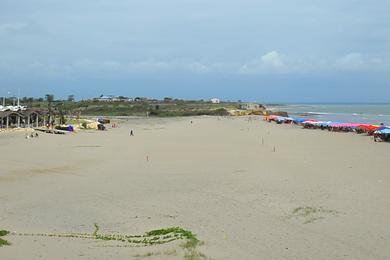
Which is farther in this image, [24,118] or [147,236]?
[24,118]

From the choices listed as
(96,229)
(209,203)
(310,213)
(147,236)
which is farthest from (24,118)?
(147,236)

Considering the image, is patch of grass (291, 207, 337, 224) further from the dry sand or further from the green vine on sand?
the green vine on sand

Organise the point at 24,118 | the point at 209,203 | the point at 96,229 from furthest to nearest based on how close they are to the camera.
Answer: the point at 24,118
the point at 209,203
the point at 96,229

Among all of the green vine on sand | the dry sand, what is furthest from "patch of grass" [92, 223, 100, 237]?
the dry sand

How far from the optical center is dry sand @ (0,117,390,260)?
9.65 metres

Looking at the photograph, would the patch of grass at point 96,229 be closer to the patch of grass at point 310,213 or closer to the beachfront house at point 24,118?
the patch of grass at point 310,213

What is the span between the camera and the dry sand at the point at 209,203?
31.7 feet

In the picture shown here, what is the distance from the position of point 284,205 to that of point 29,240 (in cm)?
747

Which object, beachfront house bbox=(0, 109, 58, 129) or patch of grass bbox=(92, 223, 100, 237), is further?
beachfront house bbox=(0, 109, 58, 129)

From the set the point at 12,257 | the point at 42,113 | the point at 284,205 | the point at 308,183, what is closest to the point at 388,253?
A: the point at 284,205

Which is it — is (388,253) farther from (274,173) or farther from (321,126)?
(321,126)

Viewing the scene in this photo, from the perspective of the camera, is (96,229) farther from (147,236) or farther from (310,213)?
(310,213)

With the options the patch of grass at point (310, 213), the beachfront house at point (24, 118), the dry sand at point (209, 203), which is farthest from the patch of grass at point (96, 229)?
the beachfront house at point (24, 118)

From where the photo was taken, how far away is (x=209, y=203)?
14.3 meters
